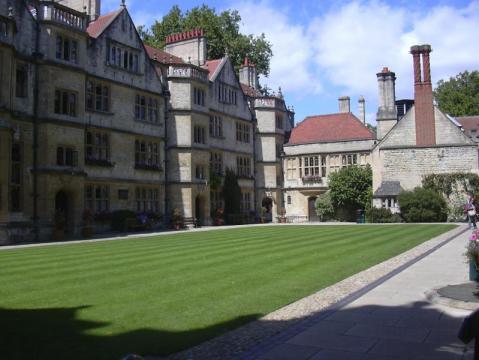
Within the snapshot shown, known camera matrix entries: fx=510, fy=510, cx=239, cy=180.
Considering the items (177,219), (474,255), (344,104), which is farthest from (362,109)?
(474,255)

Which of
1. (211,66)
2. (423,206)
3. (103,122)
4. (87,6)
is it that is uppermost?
(87,6)

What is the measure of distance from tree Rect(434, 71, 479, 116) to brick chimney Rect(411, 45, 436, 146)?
56.5 ft

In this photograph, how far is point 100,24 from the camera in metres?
30.3

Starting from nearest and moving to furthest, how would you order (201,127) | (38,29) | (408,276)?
(408,276) → (38,29) → (201,127)

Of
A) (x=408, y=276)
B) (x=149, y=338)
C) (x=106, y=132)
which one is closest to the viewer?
(x=149, y=338)

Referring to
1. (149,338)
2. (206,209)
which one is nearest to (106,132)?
(206,209)

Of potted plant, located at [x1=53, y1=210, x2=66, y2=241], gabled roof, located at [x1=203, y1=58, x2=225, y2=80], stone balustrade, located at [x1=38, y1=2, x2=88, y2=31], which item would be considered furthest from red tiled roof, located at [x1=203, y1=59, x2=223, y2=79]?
potted plant, located at [x1=53, y1=210, x2=66, y2=241]

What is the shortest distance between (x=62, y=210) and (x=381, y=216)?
70.4 ft

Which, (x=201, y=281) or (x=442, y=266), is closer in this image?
(x=201, y=281)

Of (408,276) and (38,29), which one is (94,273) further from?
(38,29)

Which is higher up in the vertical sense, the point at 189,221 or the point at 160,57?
the point at 160,57

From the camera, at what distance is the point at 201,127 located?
34875mm

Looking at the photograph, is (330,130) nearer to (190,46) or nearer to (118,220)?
(190,46)

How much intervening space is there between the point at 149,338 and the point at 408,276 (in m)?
6.34
